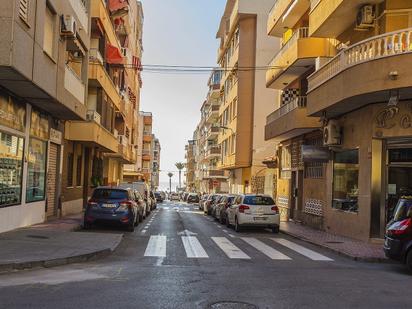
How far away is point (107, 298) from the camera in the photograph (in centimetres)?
767

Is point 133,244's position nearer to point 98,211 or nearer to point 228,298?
point 98,211

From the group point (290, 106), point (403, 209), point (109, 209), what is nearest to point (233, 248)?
point (403, 209)

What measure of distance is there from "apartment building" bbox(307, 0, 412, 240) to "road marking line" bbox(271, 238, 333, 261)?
8.49 feet

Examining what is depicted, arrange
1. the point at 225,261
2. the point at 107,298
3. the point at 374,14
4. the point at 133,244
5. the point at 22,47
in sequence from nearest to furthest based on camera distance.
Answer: the point at 107,298 → the point at 225,261 → the point at 22,47 → the point at 133,244 → the point at 374,14

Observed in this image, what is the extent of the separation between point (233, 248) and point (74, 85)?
9473 mm

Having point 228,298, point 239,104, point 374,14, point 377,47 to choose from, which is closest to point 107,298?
point 228,298

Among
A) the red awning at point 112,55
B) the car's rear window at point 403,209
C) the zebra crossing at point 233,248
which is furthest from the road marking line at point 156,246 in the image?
the red awning at point 112,55

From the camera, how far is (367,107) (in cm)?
1808

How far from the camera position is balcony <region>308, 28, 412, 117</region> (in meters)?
15.1

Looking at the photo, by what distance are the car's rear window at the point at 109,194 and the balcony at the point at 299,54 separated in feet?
32.2

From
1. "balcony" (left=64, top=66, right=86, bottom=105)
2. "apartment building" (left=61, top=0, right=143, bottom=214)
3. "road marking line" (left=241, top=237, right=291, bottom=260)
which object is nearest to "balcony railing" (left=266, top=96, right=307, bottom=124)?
"road marking line" (left=241, top=237, right=291, bottom=260)

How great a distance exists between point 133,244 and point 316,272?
646 cm

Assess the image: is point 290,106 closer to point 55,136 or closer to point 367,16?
point 367,16

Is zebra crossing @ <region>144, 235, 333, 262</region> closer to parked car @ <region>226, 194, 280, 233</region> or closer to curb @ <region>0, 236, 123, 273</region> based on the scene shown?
curb @ <region>0, 236, 123, 273</region>
